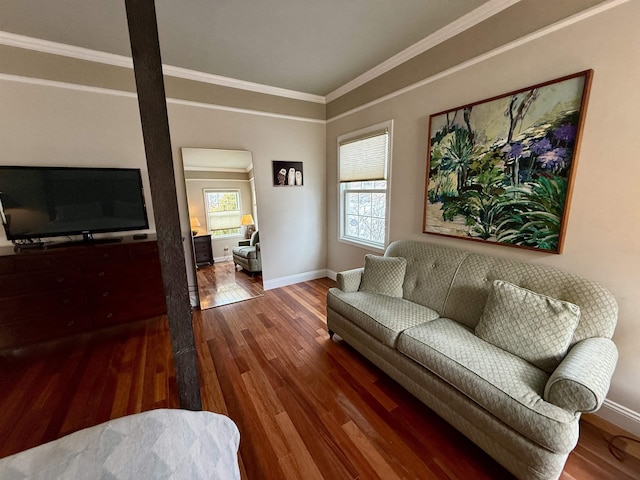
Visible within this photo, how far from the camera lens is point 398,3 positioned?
1795 mm

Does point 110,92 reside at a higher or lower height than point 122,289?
higher

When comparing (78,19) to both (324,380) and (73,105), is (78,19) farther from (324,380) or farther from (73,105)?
(324,380)

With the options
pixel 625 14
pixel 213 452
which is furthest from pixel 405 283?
pixel 625 14

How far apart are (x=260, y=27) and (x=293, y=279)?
9.79 feet

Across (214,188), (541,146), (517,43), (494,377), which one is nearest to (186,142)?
(214,188)

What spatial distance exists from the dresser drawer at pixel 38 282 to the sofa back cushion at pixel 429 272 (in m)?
3.00

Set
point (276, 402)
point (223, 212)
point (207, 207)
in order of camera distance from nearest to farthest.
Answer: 1. point (276, 402)
2. point (207, 207)
3. point (223, 212)

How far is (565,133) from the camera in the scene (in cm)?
156

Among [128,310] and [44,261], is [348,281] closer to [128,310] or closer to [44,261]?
[128,310]

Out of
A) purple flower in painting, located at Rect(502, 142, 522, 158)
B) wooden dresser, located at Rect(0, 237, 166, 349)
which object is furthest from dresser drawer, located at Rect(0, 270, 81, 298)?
purple flower in painting, located at Rect(502, 142, 522, 158)

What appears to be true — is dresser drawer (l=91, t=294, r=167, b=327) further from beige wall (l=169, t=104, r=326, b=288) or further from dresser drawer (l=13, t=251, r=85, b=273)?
beige wall (l=169, t=104, r=326, b=288)

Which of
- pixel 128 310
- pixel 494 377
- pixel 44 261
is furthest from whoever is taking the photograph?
pixel 128 310

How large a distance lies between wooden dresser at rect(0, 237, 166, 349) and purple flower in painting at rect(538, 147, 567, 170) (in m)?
3.31

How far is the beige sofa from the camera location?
1.11 m
